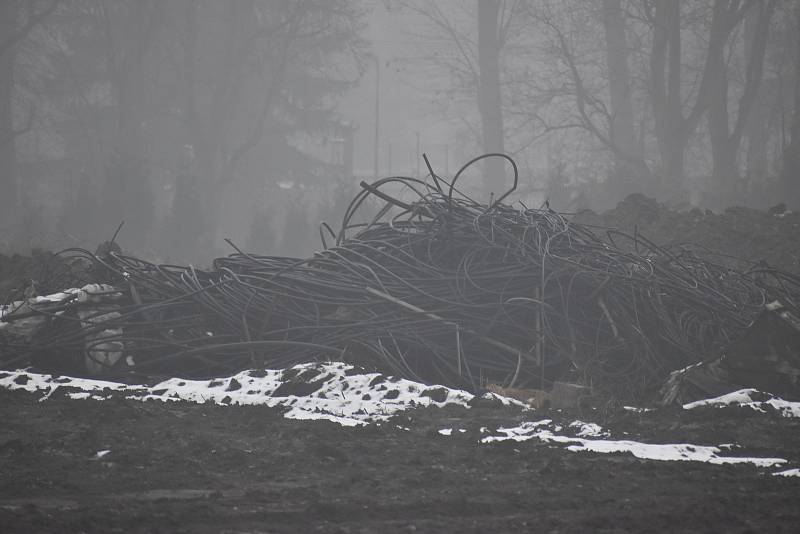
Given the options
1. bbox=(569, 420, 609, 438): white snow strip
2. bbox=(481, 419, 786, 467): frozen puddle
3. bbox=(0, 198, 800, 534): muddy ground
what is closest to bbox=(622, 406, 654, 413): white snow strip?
bbox=(0, 198, 800, 534): muddy ground

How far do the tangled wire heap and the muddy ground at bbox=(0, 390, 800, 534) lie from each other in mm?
1359

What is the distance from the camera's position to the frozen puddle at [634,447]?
536cm

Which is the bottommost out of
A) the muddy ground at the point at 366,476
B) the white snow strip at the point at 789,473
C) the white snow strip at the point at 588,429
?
the white snow strip at the point at 588,429

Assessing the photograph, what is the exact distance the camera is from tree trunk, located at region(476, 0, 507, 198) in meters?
32.5

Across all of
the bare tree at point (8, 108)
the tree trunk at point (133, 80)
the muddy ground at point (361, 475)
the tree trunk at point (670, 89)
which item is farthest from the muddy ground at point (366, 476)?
the bare tree at point (8, 108)

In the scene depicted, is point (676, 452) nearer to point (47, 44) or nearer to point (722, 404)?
point (722, 404)

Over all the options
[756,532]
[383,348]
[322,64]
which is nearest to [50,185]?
[322,64]

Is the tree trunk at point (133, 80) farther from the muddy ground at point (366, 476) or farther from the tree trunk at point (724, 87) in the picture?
the muddy ground at point (366, 476)

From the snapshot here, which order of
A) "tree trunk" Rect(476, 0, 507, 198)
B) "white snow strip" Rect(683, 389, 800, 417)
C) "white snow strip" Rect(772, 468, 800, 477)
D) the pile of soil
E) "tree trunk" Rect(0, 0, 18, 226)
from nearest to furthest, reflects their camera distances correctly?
"white snow strip" Rect(772, 468, 800, 477)
"white snow strip" Rect(683, 389, 800, 417)
the pile of soil
"tree trunk" Rect(0, 0, 18, 226)
"tree trunk" Rect(476, 0, 507, 198)

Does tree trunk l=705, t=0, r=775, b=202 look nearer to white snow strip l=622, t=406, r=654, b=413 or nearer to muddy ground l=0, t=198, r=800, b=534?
white snow strip l=622, t=406, r=654, b=413

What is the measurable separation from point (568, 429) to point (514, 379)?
1569 millimetres

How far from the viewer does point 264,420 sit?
634cm

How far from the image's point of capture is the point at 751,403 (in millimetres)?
6586

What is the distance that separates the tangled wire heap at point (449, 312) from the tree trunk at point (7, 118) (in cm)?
2423
